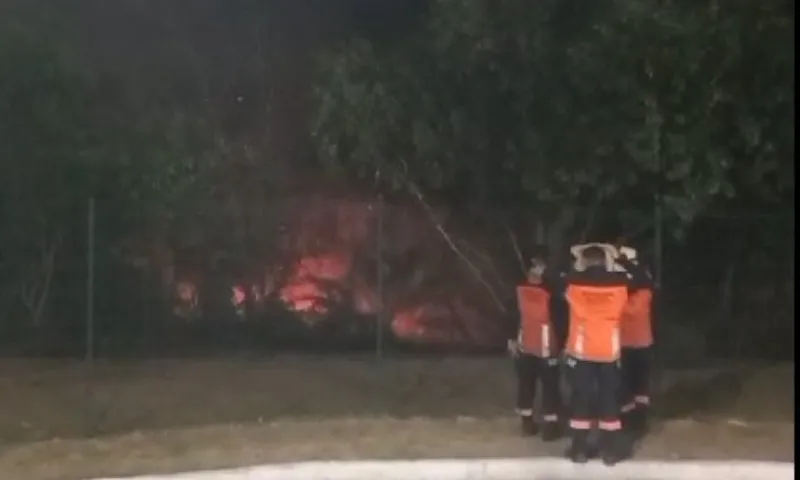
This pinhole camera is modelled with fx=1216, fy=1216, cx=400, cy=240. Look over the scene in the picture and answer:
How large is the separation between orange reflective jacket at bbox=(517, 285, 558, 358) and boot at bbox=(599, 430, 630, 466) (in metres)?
0.76

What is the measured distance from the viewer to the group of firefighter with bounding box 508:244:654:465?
26.0ft

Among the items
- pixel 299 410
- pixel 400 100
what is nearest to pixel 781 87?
pixel 400 100

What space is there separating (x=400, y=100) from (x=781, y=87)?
4059mm

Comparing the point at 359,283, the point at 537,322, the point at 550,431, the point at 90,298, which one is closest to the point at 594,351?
the point at 537,322

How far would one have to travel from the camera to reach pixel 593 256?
8180 mm

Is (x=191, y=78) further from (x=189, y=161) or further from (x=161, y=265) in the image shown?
(x=161, y=265)

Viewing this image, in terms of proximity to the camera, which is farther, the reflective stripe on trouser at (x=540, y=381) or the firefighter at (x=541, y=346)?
the reflective stripe on trouser at (x=540, y=381)

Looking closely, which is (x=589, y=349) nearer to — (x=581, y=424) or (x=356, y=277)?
(x=581, y=424)

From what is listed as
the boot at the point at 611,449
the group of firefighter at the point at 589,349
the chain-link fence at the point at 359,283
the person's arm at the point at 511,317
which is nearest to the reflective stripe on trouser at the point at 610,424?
the group of firefighter at the point at 589,349

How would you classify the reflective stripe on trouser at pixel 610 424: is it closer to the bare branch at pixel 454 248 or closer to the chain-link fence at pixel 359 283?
the chain-link fence at pixel 359 283

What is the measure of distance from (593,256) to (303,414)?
10.9ft

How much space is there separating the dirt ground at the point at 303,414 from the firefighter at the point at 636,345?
237mm

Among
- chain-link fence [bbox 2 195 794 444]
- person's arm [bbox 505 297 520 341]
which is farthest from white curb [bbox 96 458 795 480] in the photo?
person's arm [bbox 505 297 520 341]

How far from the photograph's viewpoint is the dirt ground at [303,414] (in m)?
8.41
